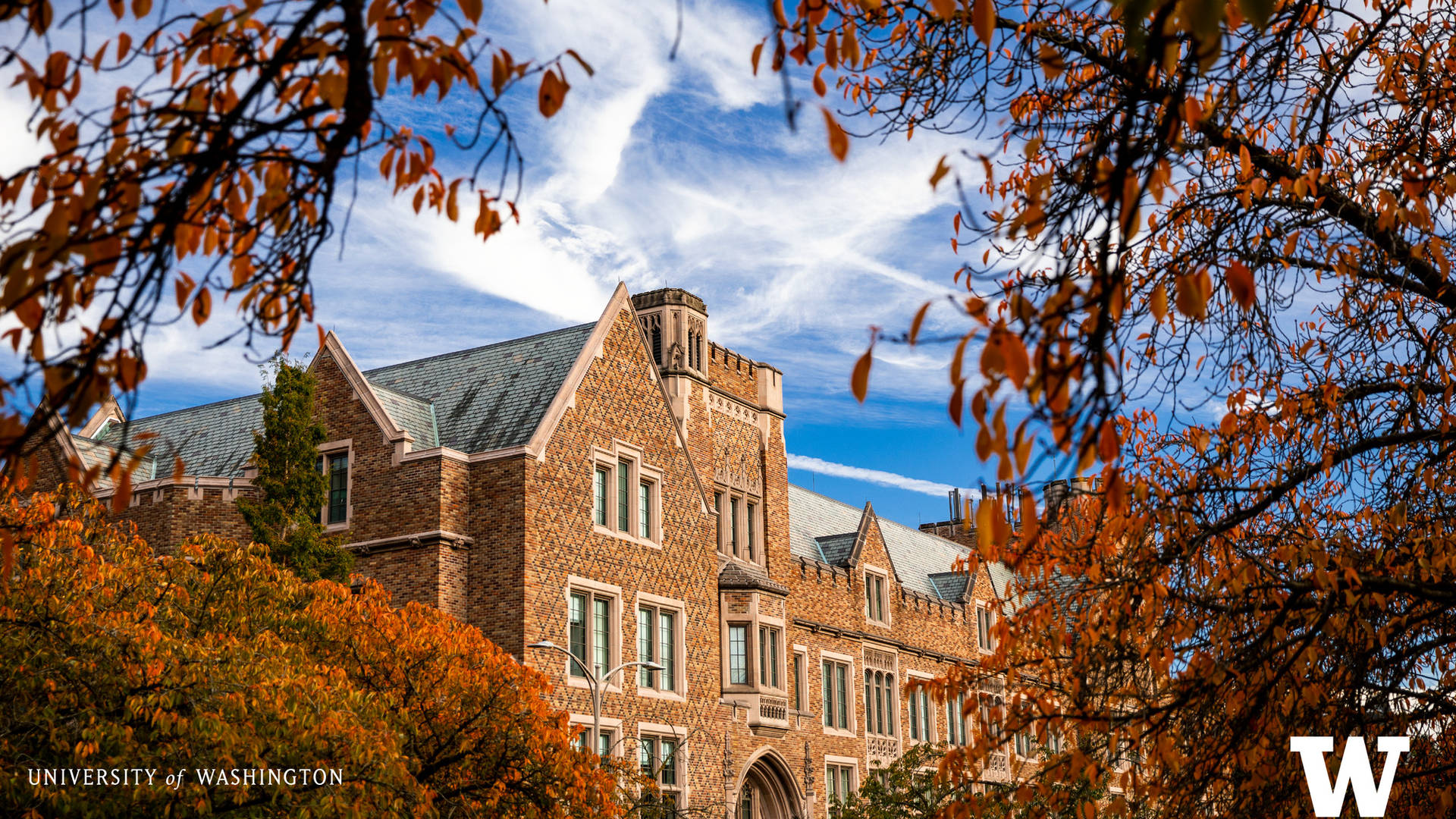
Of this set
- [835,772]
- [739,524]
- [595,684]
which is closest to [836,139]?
[595,684]

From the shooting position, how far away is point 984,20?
5.36 meters

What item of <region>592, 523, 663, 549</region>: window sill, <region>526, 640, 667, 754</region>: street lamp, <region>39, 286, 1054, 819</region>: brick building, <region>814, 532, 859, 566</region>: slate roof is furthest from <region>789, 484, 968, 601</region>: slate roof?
<region>526, 640, 667, 754</region>: street lamp

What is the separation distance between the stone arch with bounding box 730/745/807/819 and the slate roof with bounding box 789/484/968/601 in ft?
A: 23.4

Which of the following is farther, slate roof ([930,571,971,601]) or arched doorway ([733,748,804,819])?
slate roof ([930,571,971,601])

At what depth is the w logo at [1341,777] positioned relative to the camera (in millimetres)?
9172

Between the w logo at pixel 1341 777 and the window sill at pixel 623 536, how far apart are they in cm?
2285

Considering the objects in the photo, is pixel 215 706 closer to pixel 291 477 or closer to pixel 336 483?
pixel 291 477

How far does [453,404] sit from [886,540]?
24.0 meters

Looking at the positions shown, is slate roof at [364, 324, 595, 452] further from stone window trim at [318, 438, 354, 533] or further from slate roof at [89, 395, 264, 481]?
slate roof at [89, 395, 264, 481]

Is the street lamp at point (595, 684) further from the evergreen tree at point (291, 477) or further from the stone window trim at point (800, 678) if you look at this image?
the stone window trim at point (800, 678)

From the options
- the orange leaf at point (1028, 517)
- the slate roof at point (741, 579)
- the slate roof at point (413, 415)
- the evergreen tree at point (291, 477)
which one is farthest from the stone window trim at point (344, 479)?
the orange leaf at point (1028, 517)

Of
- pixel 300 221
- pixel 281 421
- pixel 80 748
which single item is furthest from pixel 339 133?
pixel 281 421

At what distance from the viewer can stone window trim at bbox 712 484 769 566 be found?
124 feet

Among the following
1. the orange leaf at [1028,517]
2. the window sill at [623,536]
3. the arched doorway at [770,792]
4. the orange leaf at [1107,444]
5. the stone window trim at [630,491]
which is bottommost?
the arched doorway at [770,792]
